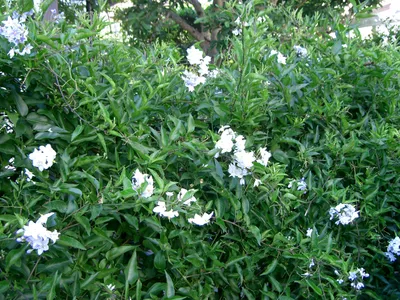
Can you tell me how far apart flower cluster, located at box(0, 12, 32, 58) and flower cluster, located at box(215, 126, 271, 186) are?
74 cm

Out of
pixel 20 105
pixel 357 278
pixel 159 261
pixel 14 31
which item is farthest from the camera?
pixel 357 278

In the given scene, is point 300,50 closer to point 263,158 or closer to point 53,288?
point 263,158

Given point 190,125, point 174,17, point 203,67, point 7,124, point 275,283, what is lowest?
point 174,17

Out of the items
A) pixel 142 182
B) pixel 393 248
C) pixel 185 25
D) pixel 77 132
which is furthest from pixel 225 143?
pixel 185 25

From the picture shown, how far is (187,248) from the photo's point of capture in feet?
6.16

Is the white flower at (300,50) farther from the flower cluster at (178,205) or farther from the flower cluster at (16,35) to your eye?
the flower cluster at (16,35)

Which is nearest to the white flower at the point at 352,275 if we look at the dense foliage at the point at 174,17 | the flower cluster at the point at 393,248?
the flower cluster at the point at 393,248

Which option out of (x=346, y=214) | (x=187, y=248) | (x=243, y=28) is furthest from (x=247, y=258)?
(x=243, y=28)

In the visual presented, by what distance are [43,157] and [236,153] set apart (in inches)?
27.9

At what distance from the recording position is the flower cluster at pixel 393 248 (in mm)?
2408

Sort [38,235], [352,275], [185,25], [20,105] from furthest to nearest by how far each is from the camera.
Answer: [185,25], [352,275], [20,105], [38,235]

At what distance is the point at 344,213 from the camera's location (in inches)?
88.0

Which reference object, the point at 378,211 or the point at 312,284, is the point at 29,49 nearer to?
the point at 312,284

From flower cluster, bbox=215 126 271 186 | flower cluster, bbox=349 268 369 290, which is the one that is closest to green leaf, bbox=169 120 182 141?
flower cluster, bbox=215 126 271 186
